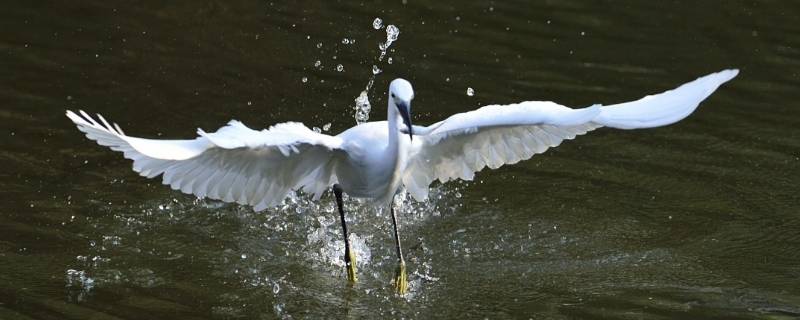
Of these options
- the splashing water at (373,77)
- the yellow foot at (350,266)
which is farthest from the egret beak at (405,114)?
the splashing water at (373,77)

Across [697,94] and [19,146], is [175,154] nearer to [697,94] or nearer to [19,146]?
[697,94]

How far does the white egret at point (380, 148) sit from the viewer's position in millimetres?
5410

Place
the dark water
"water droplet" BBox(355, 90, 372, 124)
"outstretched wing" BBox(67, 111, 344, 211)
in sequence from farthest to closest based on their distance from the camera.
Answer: "water droplet" BBox(355, 90, 372, 124) → the dark water → "outstretched wing" BBox(67, 111, 344, 211)

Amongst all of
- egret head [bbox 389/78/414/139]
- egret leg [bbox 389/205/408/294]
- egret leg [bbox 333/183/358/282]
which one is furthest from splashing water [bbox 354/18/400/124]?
egret head [bbox 389/78/414/139]

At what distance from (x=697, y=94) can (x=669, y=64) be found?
440cm

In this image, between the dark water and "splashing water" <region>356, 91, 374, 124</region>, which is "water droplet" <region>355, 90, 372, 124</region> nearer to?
"splashing water" <region>356, 91, 374, 124</region>

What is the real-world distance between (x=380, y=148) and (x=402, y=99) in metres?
0.46

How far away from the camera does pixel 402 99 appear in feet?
19.3

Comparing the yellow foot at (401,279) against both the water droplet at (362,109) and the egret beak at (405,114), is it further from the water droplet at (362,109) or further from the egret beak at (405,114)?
the water droplet at (362,109)

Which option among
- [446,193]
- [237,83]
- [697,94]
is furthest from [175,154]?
[237,83]

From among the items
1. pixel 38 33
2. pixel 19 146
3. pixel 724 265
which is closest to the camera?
pixel 724 265

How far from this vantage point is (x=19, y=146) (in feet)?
25.4

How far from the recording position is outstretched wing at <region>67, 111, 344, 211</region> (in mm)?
5160

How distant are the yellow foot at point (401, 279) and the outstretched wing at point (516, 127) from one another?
14.7 inches
